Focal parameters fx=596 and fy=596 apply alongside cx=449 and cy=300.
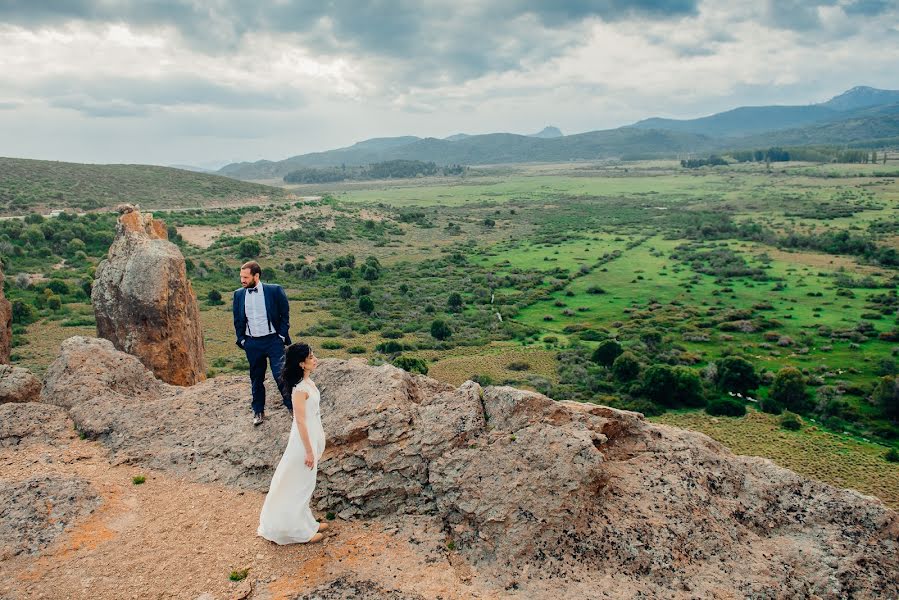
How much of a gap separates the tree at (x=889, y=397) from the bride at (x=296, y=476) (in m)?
35.9

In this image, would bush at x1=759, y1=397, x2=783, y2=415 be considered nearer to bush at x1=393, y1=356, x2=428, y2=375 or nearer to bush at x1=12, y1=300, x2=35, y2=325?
bush at x1=393, y1=356, x2=428, y2=375

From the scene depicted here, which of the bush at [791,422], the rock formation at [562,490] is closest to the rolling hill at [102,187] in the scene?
the rock formation at [562,490]

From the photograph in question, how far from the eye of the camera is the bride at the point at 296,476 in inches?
296

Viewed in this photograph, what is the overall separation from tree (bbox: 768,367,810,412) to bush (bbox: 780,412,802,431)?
210 cm

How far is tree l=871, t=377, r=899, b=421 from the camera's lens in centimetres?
3256

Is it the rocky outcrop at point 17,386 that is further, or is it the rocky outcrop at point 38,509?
the rocky outcrop at point 17,386

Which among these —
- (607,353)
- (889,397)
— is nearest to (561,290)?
(607,353)

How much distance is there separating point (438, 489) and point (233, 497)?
3.13 meters

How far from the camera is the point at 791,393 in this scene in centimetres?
3431

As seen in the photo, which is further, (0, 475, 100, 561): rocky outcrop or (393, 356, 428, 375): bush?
(393, 356, 428, 375): bush

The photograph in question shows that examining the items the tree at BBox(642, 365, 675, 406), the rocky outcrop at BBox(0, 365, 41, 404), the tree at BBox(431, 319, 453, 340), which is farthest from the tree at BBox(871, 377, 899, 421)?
the rocky outcrop at BBox(0, 365, 41, 404)

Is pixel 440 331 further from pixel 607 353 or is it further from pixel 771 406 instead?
pixel 771 406

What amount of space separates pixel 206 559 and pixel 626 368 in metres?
33.6

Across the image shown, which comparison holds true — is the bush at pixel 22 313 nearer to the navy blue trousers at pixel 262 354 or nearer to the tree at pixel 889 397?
the navy blue trousers at pixel 262 354
